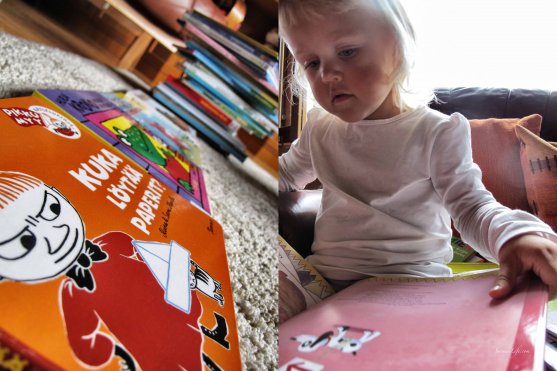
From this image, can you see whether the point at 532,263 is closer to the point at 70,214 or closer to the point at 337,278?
the point at 337,278

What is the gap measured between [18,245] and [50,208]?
0.15ft

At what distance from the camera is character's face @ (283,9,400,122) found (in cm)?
21

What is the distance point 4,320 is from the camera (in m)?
0.16

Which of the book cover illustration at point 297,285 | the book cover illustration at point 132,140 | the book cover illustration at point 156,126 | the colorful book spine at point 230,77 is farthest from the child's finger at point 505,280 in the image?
the colorful book spine at point 230,77

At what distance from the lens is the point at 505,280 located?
182 millimetres

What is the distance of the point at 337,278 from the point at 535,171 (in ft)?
0.46

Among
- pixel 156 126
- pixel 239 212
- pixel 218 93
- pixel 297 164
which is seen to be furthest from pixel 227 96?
pixel 297 164

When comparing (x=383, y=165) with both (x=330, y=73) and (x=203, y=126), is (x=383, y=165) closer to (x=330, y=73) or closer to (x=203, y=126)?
(x=330, y=73)

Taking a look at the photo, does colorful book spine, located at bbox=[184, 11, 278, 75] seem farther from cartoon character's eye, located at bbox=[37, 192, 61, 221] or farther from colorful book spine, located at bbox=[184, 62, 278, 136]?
cartoon character's eye, located at bbox=[37, 192, 61, 221]

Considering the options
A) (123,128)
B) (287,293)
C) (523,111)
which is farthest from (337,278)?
(123,128)

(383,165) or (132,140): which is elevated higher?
(383,165)

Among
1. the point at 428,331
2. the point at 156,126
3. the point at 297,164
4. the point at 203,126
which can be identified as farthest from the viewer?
the point at 203,126

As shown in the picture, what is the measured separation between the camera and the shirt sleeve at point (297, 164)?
283 mm

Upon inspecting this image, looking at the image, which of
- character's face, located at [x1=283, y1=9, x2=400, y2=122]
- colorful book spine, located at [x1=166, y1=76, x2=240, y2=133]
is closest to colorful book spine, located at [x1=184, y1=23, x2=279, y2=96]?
colorful book spine, located at [x1=166, y1=76, x2=240, y2=133]
